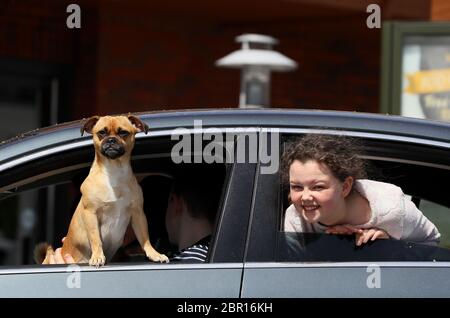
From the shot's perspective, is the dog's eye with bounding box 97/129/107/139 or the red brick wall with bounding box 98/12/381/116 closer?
the dog's eye with bounding box 97/129/107/139

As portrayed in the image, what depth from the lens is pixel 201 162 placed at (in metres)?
3.99

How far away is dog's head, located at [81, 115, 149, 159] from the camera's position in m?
3.74

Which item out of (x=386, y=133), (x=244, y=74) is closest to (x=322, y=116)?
(x=386, y=133)

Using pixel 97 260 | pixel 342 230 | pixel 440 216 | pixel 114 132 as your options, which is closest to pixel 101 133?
pixel 114 132

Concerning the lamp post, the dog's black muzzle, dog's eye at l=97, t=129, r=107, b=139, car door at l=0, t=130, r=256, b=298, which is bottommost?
car door at l=0, t=130, r=256, b=298

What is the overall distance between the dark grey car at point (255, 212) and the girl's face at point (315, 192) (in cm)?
6

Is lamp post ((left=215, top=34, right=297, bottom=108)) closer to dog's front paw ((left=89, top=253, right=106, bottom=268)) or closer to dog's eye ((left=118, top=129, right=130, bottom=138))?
dog's eye ((left=118, top=129, right=130, bottom=138))

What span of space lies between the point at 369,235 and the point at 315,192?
22 centimetres

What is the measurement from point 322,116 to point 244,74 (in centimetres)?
530

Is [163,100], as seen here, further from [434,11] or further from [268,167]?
[268,167]

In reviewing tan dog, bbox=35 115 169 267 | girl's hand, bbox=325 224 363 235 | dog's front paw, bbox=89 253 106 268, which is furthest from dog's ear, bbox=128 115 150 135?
girl's hand, bbox=325 224 363 235

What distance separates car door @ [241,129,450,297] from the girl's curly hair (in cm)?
3

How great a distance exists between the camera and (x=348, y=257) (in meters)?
3.72

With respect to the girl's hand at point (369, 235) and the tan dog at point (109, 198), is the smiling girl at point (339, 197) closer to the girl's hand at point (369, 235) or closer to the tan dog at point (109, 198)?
the girl's hand at point (369, 235)
